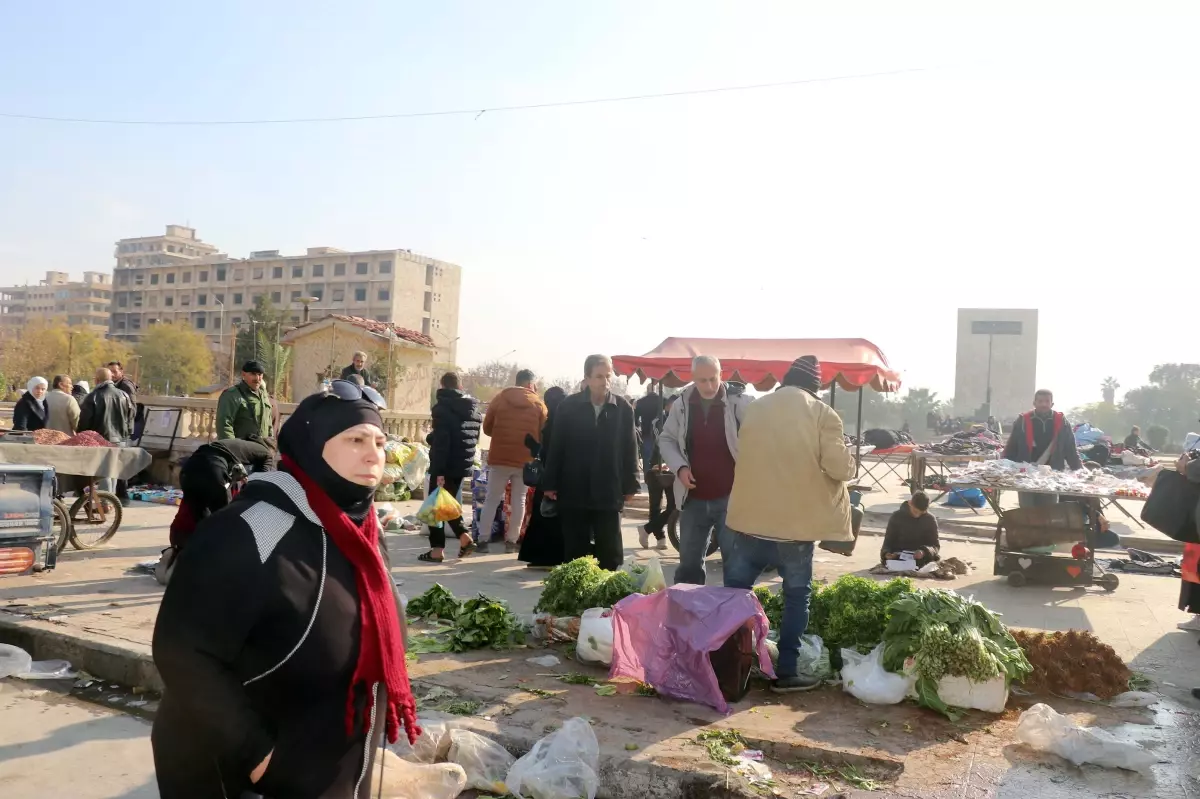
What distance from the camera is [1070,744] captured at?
14.6ft

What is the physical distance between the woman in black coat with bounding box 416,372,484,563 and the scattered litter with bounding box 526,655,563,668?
373 cm

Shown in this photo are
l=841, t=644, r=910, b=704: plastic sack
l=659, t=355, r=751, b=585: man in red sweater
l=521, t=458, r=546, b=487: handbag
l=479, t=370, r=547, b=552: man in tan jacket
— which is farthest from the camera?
l=479, t=370, r=547, b=552: man in tan jacket

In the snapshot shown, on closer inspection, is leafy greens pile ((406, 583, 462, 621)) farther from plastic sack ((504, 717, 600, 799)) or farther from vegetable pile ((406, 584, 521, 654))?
plastic sack ((504, 717, 600, 799))

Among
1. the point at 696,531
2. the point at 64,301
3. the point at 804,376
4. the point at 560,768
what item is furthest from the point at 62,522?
the point at 64,301

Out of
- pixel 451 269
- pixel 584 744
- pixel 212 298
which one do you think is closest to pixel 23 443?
pixel 584 744

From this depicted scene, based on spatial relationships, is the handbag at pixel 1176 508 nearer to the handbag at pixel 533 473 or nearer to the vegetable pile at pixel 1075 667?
the vegetable pile at pixel 1075 667

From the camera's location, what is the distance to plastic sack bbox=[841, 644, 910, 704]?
5176 mm

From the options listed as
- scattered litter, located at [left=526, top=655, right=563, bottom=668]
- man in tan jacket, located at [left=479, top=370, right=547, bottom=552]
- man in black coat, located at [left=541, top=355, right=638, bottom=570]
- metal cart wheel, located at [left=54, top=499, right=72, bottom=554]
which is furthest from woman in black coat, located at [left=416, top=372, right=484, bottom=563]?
scattered litter, located at [left=526, top=655, right=563, bottom=668]

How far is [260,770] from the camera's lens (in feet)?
7.27

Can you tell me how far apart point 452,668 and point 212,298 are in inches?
4560

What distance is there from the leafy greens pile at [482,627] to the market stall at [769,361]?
8.14m

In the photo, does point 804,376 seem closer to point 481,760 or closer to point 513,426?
point 481,760

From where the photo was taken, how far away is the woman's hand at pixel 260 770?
2191mm

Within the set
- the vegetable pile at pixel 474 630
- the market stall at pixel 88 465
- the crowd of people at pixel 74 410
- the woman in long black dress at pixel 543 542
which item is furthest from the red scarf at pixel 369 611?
the crowd of people at pixel 74 410
